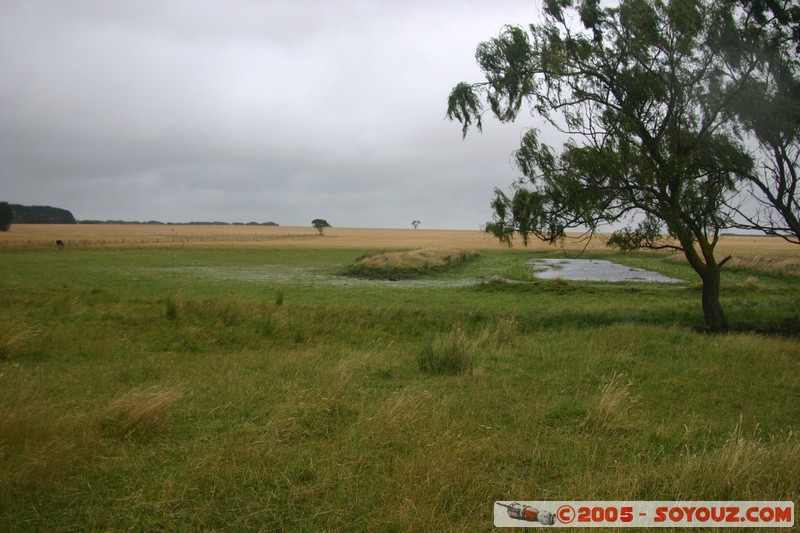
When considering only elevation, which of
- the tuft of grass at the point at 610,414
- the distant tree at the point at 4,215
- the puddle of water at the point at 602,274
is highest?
the distant tree at the point at 4,215

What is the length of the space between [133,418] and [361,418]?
2.87m

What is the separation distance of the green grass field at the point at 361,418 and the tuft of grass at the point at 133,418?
28 millimetres

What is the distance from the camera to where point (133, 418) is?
22.1 ft

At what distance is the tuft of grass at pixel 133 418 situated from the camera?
21.7 feet

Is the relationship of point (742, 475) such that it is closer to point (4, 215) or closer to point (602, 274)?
point (602, 274)

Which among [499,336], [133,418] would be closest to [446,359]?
[499,336]

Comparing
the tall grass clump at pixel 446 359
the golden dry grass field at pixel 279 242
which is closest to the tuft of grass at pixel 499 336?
the tall grass clump at pixel 446 359

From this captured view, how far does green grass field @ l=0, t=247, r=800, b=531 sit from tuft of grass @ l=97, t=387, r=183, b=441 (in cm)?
3

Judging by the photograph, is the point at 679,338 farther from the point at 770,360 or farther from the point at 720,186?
the point at 720,186

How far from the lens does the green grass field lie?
4992 mm

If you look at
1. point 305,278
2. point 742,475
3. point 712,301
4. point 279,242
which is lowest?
point 305,278

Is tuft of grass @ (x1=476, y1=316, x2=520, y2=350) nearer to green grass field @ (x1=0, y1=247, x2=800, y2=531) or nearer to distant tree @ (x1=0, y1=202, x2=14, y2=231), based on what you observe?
green grass field @ (x1=0, y1=247, x2=800, y2=531)

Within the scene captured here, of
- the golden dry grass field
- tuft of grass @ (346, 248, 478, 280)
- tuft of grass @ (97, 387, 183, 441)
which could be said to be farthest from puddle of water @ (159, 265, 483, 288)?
tuft of grass @ (97, 387, 183, 441)

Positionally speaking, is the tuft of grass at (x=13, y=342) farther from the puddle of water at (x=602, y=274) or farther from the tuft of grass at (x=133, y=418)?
the puddle of water at (x=602, y=274)
